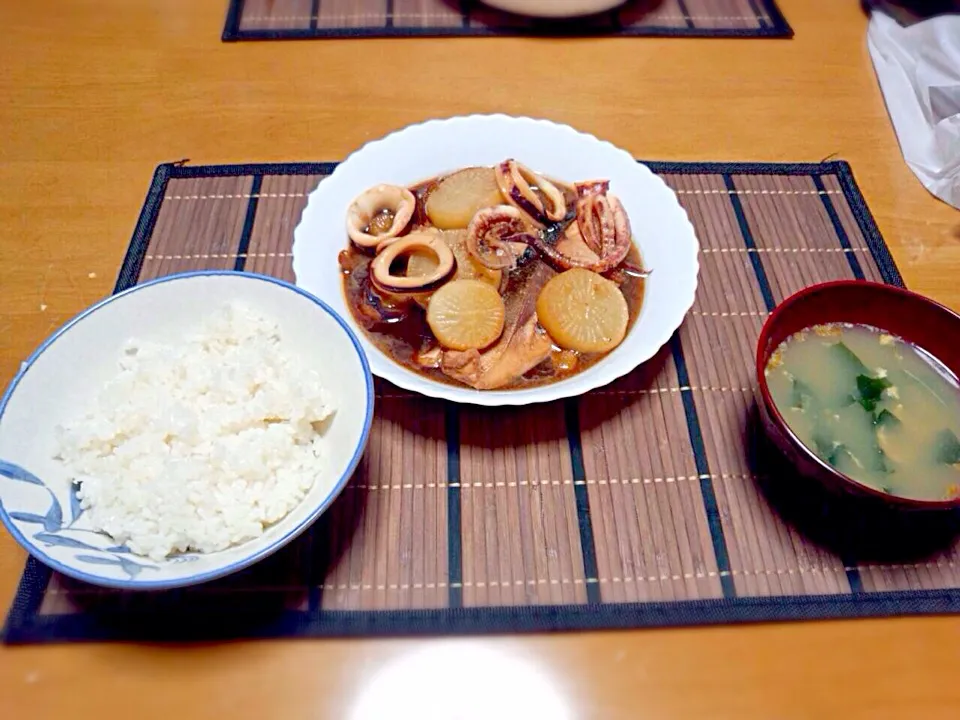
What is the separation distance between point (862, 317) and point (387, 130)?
1388 millimetres

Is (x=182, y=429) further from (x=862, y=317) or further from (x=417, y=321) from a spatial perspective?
(x=862, y=317)

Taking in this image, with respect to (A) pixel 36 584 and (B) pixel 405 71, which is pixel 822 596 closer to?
(A) pixel 36 584

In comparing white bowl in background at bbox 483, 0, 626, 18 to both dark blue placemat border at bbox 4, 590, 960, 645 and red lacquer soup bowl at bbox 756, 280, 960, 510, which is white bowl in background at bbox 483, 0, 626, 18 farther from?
dark blue placemat border at bbox 4, 590, 960, 645

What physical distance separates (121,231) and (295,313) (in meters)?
0.77

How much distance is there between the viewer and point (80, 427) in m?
1.24

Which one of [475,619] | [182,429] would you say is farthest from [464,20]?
[475,619]

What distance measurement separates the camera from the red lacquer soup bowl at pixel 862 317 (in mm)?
1337

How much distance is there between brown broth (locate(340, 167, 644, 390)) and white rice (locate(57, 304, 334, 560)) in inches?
8.3

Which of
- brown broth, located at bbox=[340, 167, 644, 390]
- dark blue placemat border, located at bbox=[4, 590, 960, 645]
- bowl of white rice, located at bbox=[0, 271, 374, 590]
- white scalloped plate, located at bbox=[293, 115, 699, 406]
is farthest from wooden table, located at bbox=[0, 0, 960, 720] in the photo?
brown broth, located at bbox=[340, 167, 644, 390]

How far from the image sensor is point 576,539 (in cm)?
134

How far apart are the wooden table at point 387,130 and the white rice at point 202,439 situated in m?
0.23

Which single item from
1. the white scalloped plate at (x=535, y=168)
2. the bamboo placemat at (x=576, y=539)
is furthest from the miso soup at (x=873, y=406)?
the white scalloped plate at (x=535, y=168)

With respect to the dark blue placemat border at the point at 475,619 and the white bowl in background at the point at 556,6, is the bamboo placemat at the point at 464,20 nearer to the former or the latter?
the white bowl in background at the point at 556,6

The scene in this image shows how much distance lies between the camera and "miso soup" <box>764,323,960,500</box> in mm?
1282
